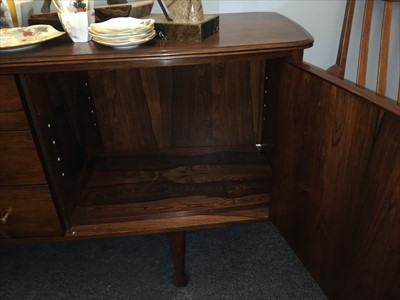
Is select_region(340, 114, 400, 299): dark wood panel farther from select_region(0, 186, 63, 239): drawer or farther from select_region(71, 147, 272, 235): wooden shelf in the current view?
select_region(0, 186, 63, 239): drawer

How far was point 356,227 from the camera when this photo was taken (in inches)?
21.2

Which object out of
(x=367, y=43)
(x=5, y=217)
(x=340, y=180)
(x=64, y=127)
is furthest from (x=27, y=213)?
(x=367, y=43)

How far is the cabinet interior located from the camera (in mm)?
816

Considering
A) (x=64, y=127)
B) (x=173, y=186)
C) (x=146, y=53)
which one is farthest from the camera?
(x=173, y=186)

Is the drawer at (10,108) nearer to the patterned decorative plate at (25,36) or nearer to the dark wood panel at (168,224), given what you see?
the patterned decorative plate at (25,36)

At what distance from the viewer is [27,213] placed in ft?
2.48

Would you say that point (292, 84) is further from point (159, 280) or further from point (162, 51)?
point (159, 280)

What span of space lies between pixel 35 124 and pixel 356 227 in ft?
2.08

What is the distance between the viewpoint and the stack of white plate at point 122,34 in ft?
2.07

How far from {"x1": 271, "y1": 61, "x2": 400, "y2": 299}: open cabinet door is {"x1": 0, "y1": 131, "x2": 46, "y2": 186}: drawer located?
0.52 metres

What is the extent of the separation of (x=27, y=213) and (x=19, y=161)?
0.45ft

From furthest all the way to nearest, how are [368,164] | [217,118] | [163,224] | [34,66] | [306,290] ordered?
[217,118] < [306,290] < [163,224] < [34,66] < [368,164]

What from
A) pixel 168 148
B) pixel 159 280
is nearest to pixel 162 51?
pixel 168 148

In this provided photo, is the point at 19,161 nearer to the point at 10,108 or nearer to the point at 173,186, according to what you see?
the point at 10,108
